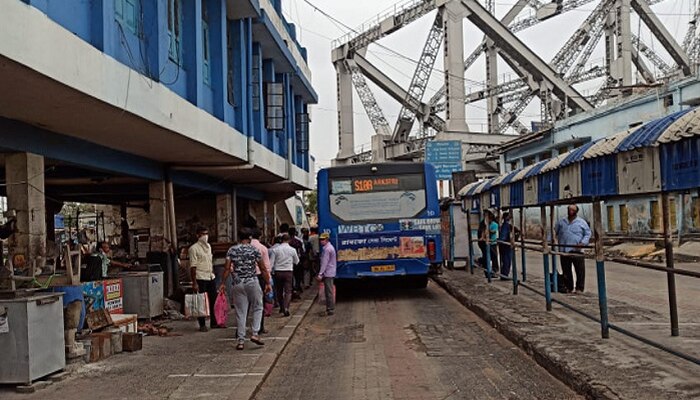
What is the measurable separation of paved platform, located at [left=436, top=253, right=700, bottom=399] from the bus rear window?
2226 mm

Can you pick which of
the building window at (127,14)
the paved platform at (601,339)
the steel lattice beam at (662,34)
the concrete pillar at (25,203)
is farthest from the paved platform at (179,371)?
the steel lattice beam at (662,34)

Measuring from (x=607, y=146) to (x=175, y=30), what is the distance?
26.3ft

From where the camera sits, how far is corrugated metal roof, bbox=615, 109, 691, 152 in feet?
21.6

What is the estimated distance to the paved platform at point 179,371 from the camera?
723 centimetres

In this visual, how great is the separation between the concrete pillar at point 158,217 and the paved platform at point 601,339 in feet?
21.3

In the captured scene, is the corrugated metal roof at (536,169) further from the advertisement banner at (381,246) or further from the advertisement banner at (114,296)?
the advertisement banner at (114,296)

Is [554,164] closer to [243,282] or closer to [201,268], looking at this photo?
[243,282]

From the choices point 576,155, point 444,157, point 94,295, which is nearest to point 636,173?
point 576,155

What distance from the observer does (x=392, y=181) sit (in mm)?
16312

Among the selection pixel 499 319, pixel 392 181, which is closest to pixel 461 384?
pixel 499 319

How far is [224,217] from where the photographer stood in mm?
22516

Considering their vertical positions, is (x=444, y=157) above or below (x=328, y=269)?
above

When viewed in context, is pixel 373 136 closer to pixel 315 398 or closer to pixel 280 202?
pixel 280 202

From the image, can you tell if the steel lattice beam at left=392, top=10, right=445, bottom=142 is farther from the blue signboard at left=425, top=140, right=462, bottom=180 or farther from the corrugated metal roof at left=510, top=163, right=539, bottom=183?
the corrugated metal roof at left=510, top=163, right=539, bottom=183
